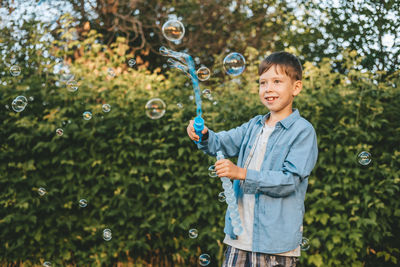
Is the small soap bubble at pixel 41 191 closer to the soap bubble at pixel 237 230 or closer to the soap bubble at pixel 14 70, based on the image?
the soap bubble at pixel 14 70

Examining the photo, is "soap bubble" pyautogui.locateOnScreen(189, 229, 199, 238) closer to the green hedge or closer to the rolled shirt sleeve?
the green hedge

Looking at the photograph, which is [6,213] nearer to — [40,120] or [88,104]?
[40,120]

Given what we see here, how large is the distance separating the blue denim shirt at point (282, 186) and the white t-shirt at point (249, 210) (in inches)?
1.3

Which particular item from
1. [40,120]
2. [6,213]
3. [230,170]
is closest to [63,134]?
[40,120]

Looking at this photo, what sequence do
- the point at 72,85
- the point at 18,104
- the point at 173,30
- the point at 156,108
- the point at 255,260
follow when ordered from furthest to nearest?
1. the point at 72,85
2. the point at 18,104
3. the point at 156,108
4. the point at 173,30
5. the point at 255,260

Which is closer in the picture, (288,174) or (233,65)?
(288,174)

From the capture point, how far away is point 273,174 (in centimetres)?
189

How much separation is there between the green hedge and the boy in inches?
61.5

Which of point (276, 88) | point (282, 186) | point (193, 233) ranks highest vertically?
point (276, 88)

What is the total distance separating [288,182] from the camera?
1877 mm

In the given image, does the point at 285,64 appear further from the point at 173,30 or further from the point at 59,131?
the point at 59,131

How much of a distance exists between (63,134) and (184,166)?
116 centimetres

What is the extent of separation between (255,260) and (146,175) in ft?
6.64

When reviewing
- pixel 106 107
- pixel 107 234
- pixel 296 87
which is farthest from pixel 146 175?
pixel 296 87
